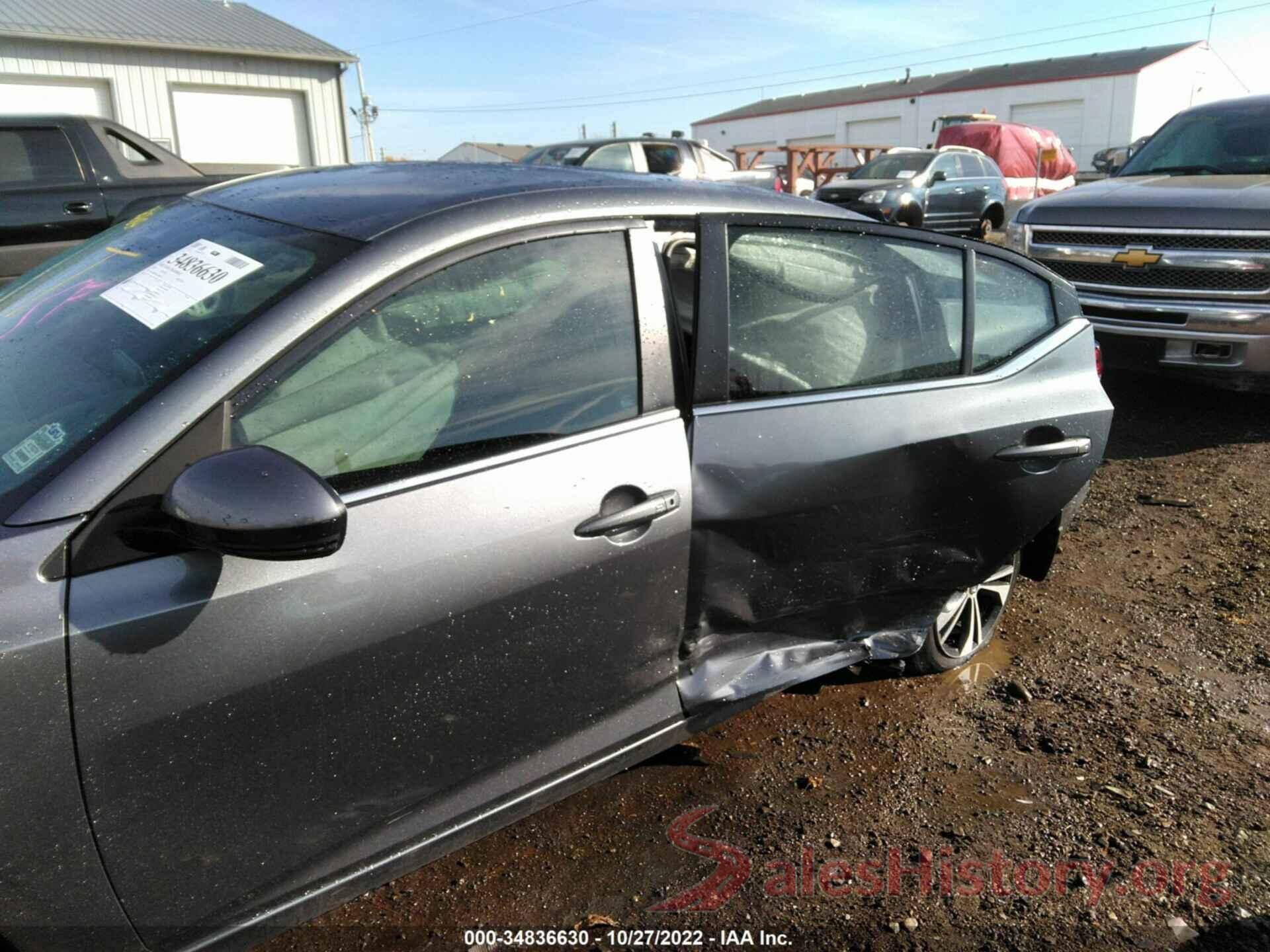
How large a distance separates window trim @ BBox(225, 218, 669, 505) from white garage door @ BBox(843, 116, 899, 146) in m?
48.7

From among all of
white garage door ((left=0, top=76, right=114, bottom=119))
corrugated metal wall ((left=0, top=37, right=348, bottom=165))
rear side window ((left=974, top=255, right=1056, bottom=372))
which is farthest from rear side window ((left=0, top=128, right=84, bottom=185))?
white garage door ((left=0, top=76, right=114, bottom=119))

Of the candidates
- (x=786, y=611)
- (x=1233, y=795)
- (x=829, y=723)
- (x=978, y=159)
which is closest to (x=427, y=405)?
(x=786, y=611)

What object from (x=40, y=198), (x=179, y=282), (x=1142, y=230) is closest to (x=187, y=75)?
(x=40, y=198)

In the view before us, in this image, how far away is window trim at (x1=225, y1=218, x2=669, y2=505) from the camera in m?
1.71

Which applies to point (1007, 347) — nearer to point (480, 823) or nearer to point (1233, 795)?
point (1233, 795)

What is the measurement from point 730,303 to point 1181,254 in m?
4.66

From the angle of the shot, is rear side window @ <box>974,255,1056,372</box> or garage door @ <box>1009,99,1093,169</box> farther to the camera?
garage door @ <box>1009,99,1093,169</box>

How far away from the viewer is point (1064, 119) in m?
41.7

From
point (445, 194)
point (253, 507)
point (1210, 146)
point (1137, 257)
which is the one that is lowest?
point (1137, 257)

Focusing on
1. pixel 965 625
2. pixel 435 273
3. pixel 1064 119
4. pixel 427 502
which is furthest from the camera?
pixel 1064 119

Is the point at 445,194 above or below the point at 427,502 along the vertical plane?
above

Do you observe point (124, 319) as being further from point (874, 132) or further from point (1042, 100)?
point (874, 132)

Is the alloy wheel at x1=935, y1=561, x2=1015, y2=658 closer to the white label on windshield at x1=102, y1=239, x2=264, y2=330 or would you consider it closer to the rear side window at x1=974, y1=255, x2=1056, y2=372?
the rear side window at x1=974, y1=255, x2=1056, y2=372

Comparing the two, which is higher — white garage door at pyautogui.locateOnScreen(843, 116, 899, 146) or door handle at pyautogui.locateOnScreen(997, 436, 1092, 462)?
white garage door at pyautogui.locateOnScreen(843, 116, 899, 146)
